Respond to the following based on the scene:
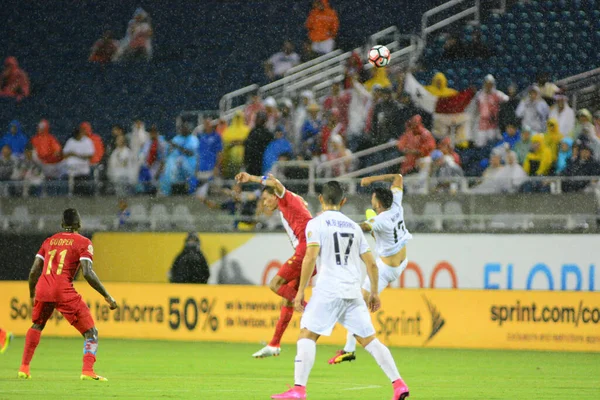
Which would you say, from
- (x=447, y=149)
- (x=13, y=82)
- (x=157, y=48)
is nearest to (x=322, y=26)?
(x=157, y=48)

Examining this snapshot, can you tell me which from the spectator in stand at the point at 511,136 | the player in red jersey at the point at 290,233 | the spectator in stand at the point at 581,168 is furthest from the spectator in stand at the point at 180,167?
the player in red jersey at the point at 290,233

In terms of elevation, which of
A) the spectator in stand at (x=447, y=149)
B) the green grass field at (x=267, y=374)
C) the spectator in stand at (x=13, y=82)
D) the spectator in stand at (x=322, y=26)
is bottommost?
the green grass field at (x=267, y=374)

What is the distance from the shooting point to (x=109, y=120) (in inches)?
1088

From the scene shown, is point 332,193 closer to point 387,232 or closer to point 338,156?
point 387,232

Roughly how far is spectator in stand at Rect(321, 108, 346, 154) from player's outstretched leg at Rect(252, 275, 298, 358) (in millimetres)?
8154

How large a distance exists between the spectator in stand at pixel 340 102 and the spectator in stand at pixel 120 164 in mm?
4174

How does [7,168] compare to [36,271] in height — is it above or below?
above

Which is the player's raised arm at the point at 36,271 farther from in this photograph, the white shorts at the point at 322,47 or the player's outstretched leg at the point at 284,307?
the white shorts at the point at 322,47

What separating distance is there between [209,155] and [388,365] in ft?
43.2

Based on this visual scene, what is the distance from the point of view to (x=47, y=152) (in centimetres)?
2328

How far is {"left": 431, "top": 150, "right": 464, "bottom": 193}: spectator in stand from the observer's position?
20.0m

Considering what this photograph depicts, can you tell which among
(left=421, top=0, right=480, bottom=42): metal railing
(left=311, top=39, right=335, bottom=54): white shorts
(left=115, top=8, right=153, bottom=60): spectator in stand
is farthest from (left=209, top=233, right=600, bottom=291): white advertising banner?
(left=115, top=8, right=153, bottom=60): spectator in stand

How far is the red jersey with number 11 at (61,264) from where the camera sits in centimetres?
1134

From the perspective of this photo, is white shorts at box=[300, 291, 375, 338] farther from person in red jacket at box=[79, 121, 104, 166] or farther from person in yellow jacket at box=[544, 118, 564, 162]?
person in red jacket at box=[79, 121, 104, 166]
